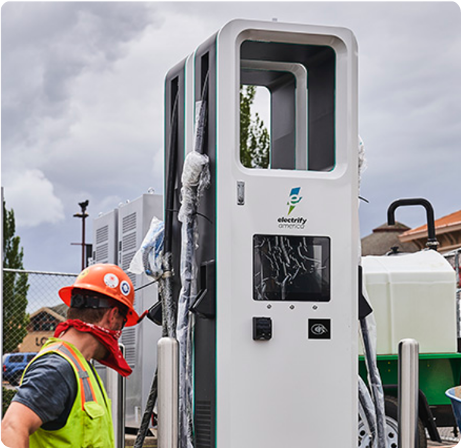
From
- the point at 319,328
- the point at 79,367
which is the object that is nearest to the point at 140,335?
the point at 319,328

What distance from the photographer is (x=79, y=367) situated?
13.0ft

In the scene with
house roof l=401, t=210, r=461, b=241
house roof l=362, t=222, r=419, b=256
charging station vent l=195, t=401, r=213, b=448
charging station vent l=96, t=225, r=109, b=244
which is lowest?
charging station vent l=195, t=401, r=213, b=448

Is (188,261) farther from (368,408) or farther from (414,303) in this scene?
(414,303)

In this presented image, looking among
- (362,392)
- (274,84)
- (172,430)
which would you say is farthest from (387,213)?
(172,430)

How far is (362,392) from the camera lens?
6031 millimetres

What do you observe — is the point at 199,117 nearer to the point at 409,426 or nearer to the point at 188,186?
the point at 188,186

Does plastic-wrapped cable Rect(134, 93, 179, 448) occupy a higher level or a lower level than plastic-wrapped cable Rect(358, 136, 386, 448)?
higher

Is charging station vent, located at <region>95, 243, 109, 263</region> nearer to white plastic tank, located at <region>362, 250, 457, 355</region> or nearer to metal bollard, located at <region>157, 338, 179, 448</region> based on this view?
white plastic tank, located at <region>362, 250, 457, 355</region>

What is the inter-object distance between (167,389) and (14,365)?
8564 millimetres

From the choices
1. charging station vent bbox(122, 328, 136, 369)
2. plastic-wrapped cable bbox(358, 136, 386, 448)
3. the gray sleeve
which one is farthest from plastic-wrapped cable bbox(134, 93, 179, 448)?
charging station vent bbox(122, 328, 136, 369)

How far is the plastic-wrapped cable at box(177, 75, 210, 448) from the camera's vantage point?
5.68 m

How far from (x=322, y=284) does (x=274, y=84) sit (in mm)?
1840

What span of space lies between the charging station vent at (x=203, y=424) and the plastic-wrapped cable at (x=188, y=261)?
53 mm

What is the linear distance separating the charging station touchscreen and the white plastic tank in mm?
3003
